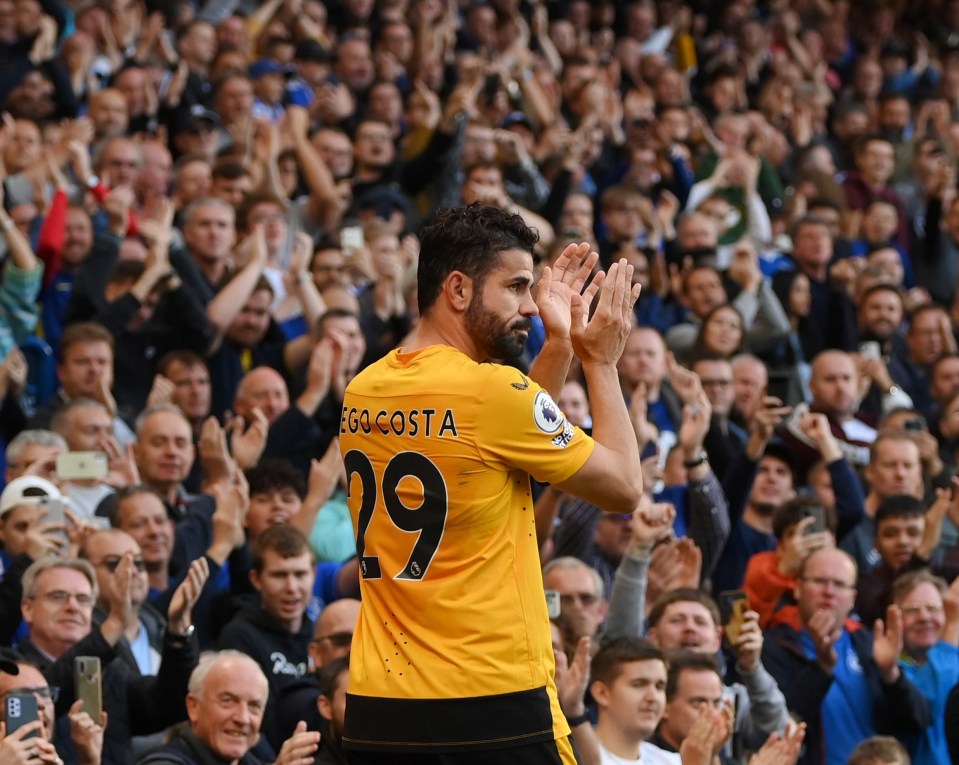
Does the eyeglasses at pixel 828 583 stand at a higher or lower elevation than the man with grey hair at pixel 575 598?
higher

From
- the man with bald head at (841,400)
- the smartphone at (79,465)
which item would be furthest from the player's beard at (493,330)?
the man with bald head at (841,400)

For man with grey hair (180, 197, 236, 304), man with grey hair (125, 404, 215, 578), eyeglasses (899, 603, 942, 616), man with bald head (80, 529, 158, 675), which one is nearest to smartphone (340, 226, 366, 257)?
man with grey hair (180, 197, 236, 304)

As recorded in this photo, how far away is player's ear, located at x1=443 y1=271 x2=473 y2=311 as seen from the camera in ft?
13.6

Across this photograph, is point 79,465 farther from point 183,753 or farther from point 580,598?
point 580,598

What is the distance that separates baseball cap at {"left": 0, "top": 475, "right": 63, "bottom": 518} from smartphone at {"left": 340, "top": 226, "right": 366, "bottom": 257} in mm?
3371

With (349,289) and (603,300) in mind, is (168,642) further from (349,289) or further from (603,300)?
(349,289)

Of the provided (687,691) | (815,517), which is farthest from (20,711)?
(815,517)

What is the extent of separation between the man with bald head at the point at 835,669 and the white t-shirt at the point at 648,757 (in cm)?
87

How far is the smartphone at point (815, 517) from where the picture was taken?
8.01 m

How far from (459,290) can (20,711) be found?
189cm

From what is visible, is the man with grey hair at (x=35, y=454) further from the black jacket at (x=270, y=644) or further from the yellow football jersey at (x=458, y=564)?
the yellow football jersey at (x=458, y=564)

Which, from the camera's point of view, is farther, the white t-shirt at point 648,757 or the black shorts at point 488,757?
the white t-shirt at point 648,757

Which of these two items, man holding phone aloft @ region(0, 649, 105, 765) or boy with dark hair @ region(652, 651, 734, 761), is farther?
boy with dark hair @ region(652, 651, 734, 761)

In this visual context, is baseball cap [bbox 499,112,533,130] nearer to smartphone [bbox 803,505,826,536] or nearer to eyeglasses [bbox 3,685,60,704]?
smartphone [bbox 803,505,826,536]
